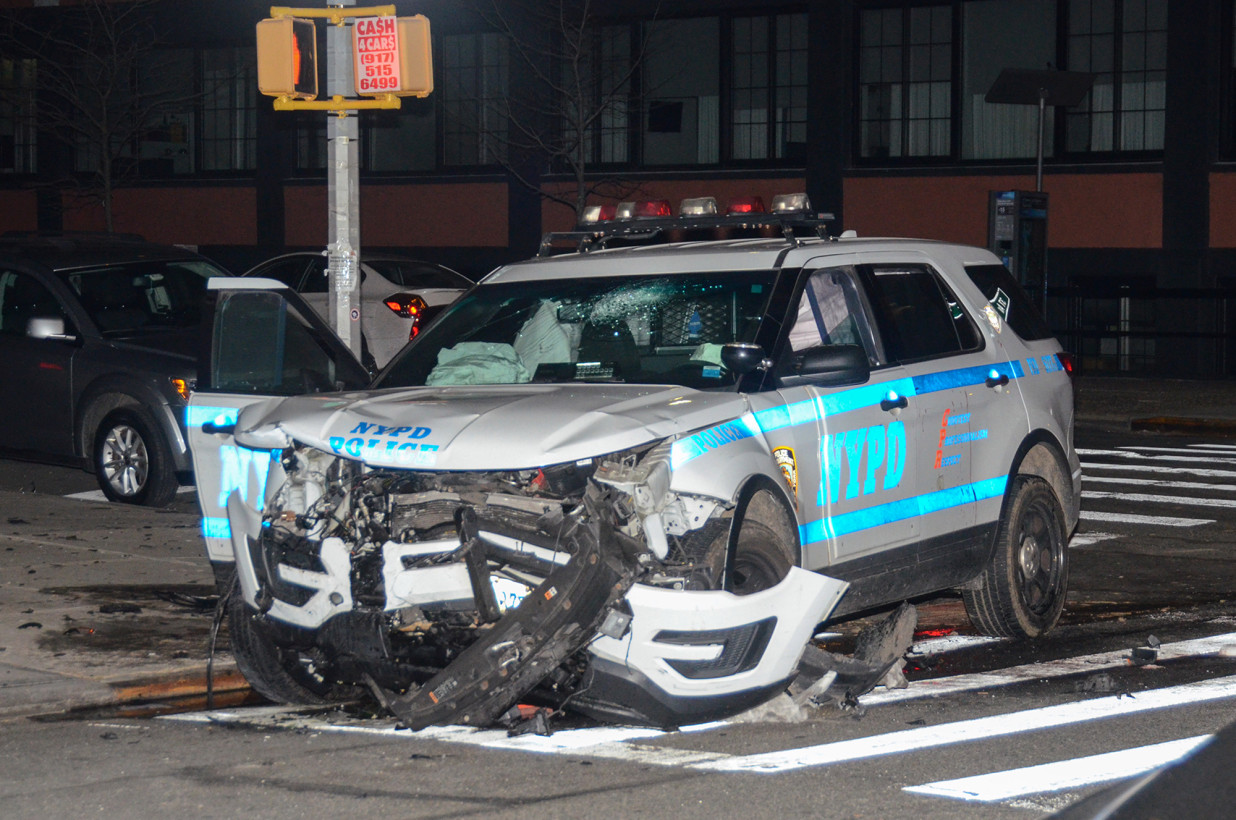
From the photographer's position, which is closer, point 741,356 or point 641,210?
point 741,356

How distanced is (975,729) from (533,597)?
6.52ft

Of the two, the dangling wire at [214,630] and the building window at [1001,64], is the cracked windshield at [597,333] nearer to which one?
the dangling wire at [214,630]

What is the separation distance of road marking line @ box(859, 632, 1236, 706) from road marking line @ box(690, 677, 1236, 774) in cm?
44

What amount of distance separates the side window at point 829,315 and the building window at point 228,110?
81.4 feet

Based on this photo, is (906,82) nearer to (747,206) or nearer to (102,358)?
(102,358)

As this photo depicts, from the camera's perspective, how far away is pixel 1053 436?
829cm

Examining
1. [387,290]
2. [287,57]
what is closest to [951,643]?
[287,57]

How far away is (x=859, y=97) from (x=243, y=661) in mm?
20406

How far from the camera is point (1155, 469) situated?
14977 millimetres

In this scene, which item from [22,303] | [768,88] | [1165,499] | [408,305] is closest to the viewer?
[22,303]

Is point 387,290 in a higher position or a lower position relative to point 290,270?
lower

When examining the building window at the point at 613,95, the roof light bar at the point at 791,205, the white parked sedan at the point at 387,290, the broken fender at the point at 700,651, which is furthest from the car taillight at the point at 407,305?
the broken fender at the point at 700,651

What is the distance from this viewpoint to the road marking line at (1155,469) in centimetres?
1464

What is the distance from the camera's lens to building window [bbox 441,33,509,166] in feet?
92.0
